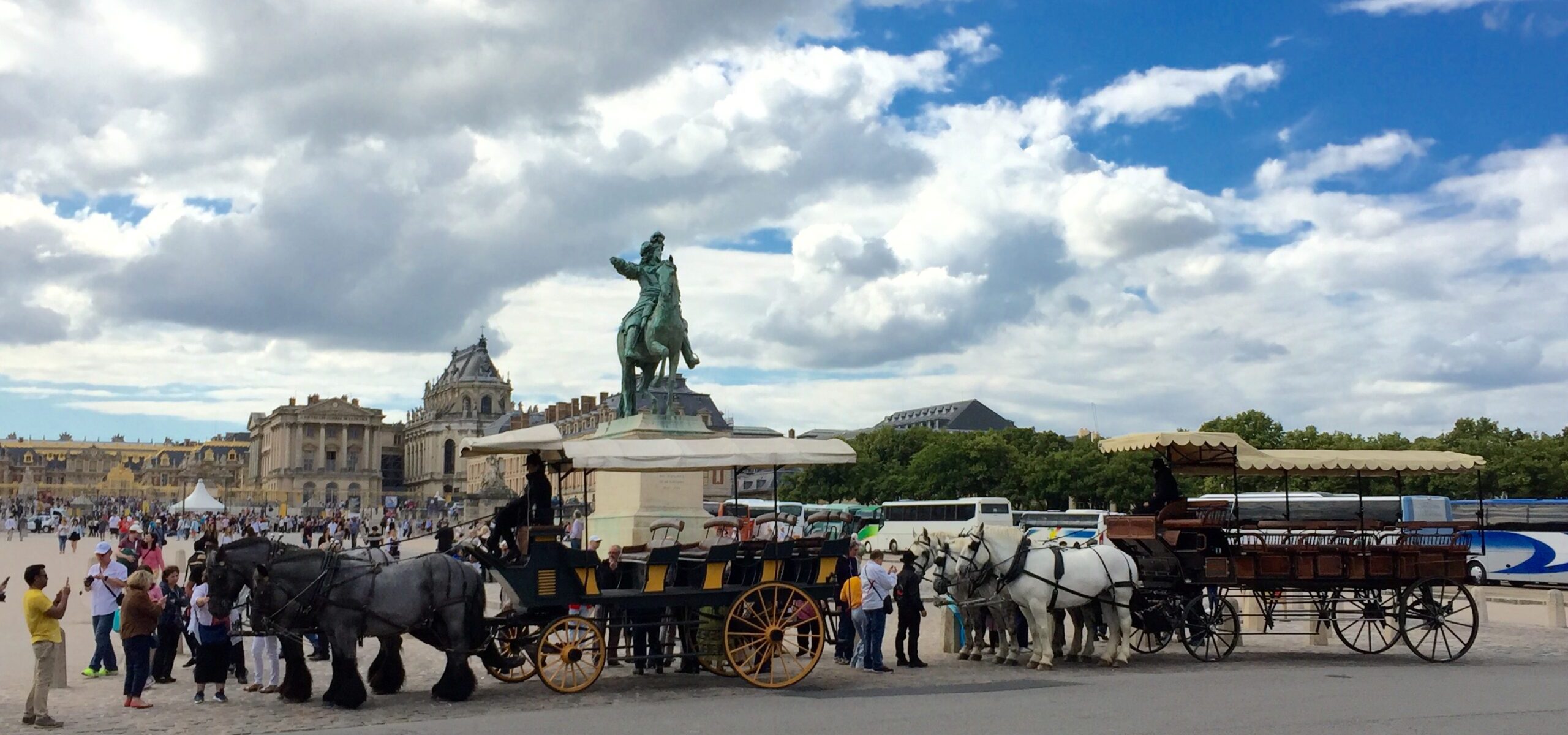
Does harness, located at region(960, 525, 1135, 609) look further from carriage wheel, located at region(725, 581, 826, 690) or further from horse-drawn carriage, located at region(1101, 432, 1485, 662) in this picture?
carriage wheel, located at region(725, 581, 826, 690)

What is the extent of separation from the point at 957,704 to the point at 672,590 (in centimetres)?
355

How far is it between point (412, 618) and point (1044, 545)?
27.9 feet

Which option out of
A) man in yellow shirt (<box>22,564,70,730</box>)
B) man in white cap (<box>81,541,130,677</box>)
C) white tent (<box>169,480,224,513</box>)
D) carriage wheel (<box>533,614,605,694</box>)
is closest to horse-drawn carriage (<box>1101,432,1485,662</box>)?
carriage wheel (<box>533,614,605,694</box>)

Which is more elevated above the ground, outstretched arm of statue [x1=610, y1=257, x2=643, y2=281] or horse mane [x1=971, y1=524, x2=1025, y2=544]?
outstretched arm of statue [x1=610, y1=257, x2=643, y2=281]

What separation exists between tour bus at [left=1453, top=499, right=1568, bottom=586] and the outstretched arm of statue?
81.4 ft

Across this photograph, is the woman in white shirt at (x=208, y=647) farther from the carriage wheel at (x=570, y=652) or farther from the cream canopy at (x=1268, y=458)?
the cream canopy at (x=1268, y=458)

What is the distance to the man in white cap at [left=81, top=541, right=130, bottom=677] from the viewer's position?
1590 cm

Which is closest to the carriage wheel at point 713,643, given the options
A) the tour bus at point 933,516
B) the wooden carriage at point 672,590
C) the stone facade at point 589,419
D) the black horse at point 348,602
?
the wooden carriage at point 672,590

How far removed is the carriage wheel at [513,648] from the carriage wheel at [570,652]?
21 centimetres

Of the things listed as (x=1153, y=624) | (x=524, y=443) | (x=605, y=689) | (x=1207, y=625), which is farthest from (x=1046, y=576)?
(x=524, y=443)

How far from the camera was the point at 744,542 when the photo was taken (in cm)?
1570

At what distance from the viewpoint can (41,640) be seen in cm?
1289

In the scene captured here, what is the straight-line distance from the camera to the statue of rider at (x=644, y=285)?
102ft

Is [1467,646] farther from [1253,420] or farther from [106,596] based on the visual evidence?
[1253,420]
